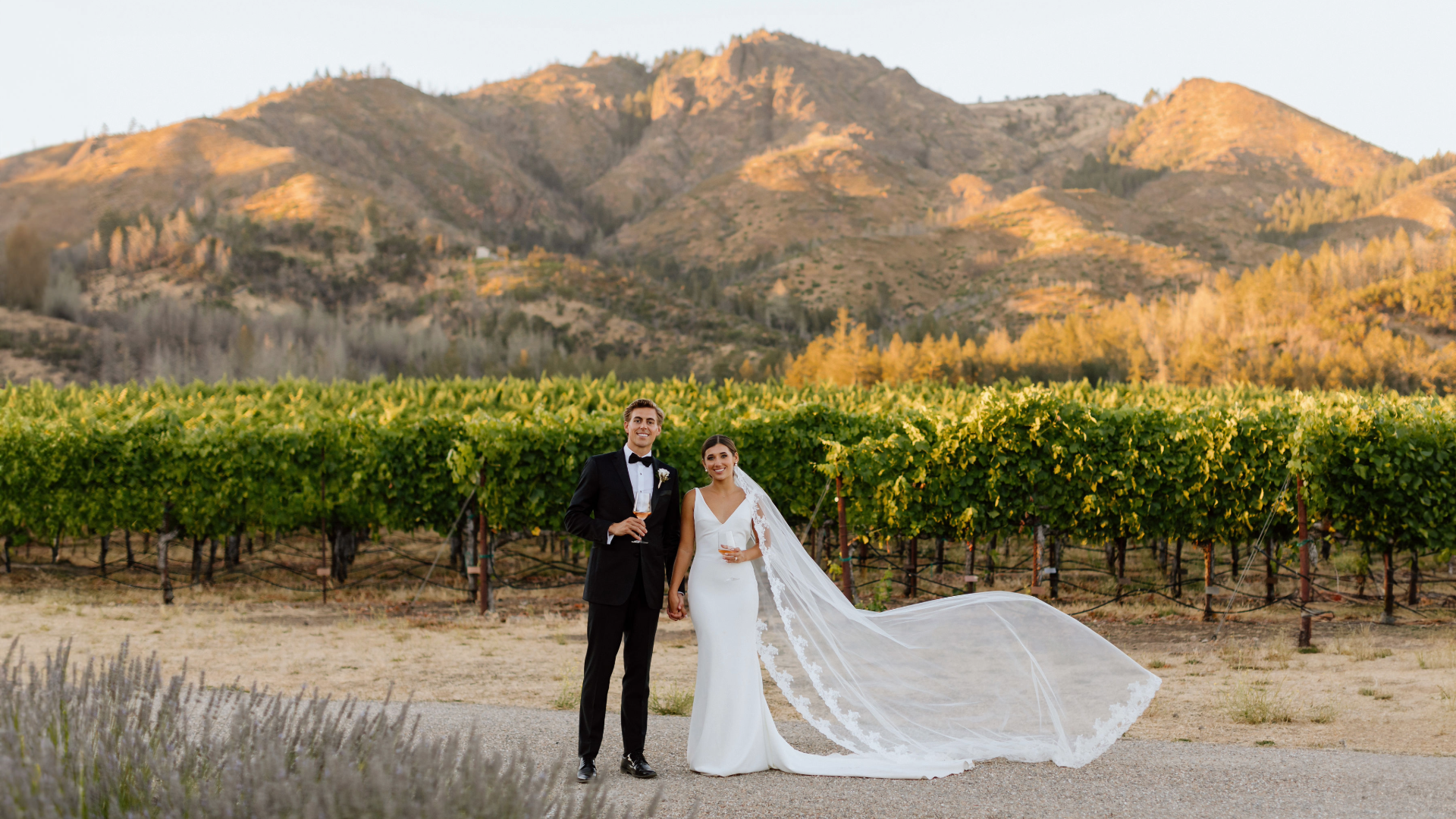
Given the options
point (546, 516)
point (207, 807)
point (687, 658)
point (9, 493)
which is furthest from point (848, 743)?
point (9, 493)

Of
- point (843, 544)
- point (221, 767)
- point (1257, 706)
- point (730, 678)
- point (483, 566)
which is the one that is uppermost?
point (221, 767)

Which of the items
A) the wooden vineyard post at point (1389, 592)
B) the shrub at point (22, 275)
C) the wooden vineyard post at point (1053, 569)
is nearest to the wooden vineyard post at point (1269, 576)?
the wooden vineyard post at point (1389, 592)

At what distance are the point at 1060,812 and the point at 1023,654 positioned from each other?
1195 mm

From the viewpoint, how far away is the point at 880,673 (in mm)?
5781

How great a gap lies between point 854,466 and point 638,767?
7.79m

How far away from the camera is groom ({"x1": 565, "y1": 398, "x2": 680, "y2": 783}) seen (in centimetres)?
514

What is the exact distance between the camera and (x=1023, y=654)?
5.84m

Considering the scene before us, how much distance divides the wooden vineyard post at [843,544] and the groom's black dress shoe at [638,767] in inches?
265

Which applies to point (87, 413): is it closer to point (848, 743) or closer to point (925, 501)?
point (925, 501)

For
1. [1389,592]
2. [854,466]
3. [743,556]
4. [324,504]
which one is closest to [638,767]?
[743,556]

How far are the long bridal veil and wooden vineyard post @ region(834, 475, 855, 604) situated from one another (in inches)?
233

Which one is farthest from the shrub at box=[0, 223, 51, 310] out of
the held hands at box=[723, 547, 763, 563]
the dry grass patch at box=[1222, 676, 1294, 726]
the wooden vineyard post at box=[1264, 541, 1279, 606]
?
the dry grass patch at box=[1222, 676, 1294, 726]

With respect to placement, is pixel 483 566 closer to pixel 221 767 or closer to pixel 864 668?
pixel 864 668

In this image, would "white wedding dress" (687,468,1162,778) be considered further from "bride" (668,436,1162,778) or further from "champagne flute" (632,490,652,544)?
"champagne flute" (632,490,652,544)
